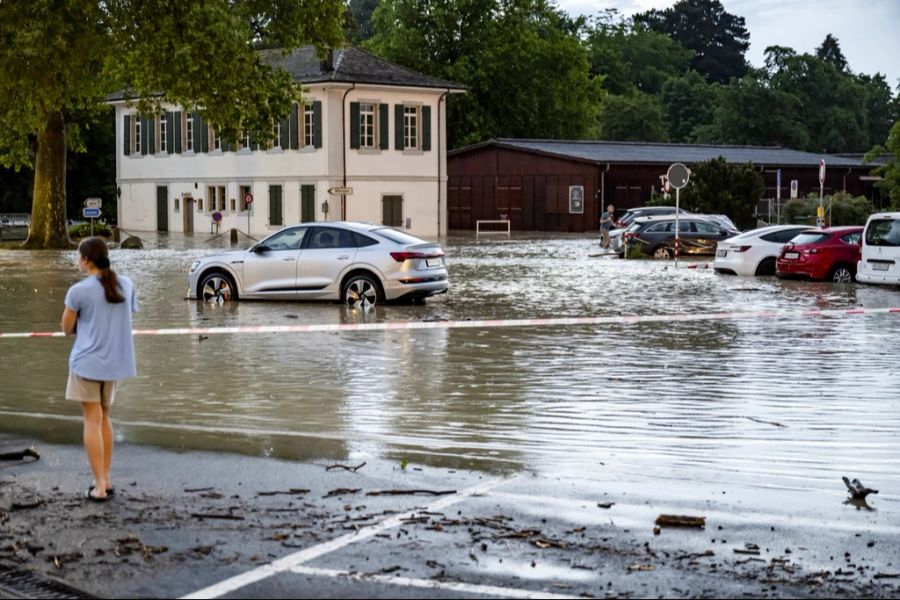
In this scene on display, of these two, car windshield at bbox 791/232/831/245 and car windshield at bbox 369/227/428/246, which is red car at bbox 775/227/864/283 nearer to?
car windshield at bbox 791/232/831/245

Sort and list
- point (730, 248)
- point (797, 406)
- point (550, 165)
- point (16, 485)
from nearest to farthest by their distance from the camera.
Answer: point (16, 485), point (797, 406), point (730, 248), point (550, 165)

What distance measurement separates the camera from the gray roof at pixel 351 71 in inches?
2672

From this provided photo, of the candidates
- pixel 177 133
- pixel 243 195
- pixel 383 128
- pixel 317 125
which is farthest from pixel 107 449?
pixel 177 133

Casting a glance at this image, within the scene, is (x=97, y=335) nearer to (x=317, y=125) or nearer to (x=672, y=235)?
(x=672, y=235)

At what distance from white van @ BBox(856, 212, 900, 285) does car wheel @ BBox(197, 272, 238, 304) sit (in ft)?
42.7

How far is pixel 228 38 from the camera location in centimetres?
3750

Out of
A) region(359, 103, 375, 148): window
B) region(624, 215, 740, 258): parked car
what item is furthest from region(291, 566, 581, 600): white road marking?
region(359, 103, 375, 148): window

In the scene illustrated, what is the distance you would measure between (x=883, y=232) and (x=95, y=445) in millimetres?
24482

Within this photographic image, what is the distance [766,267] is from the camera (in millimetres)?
35750

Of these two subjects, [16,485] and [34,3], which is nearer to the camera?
[16,485]

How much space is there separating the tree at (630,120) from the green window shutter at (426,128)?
43516mm

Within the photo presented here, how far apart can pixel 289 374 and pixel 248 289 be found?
34.8 ft

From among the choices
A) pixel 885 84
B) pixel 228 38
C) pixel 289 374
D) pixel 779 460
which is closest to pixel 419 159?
pixel 228 38

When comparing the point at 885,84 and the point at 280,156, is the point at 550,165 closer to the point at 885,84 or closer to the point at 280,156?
the point at 280,156
